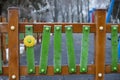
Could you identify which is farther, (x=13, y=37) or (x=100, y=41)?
(x=100, y=41)

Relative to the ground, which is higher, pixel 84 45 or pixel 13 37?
pixel 13 37

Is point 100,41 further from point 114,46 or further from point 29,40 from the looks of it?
point 29,40

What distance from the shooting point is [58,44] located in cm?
452

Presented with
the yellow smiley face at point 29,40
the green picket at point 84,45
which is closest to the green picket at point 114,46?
the green picket at point 84,45

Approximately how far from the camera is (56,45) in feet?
14.9

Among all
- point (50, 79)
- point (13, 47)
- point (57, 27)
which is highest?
point (57, 27)

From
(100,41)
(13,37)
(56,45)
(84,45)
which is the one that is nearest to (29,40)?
(13,37)

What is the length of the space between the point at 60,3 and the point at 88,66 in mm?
60558

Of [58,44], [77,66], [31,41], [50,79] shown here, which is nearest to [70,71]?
[77,66]

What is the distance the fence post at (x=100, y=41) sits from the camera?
4555 mm

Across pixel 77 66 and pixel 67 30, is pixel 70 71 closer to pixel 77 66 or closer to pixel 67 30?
pixel 77 66

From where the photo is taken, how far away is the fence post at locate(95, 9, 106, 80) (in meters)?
4.55

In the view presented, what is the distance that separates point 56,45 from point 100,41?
63 cm

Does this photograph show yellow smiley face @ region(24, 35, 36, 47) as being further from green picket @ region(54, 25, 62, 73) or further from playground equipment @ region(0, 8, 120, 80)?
green picket @ region(54, 25, 62, 73)
